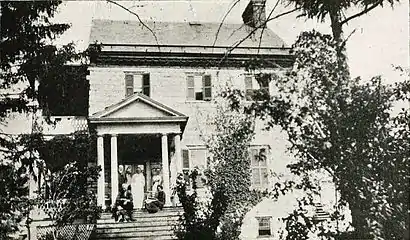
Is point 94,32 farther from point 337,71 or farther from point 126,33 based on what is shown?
point 337,71

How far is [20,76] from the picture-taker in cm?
1088

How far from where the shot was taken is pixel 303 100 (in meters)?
7.54

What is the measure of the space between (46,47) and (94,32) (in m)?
10.4

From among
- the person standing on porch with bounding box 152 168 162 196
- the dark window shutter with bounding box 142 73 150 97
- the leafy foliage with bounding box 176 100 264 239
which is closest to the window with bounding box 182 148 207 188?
the leafy foliage with bounding box 176 100 264 239

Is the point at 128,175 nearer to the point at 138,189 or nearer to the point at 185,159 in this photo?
A: the point at 138,189

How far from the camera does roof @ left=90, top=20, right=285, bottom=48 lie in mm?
20891

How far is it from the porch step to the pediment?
147 inches

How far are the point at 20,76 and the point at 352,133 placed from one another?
25.6 feet

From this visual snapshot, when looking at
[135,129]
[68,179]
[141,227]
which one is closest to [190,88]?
Answer: [135,129]

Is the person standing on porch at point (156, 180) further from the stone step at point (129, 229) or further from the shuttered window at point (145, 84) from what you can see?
the shuttered window at point (145, 84)

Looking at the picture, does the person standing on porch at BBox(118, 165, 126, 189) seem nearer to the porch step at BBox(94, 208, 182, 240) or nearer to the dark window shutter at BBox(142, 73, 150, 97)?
the dark window shutter at BBox(142, 73, 150, 97)

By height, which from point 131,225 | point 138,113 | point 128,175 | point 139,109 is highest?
point 139,109

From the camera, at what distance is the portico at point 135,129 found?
1656 centimetres

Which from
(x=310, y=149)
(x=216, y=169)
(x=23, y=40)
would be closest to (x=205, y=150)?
(x=216, y=169)
